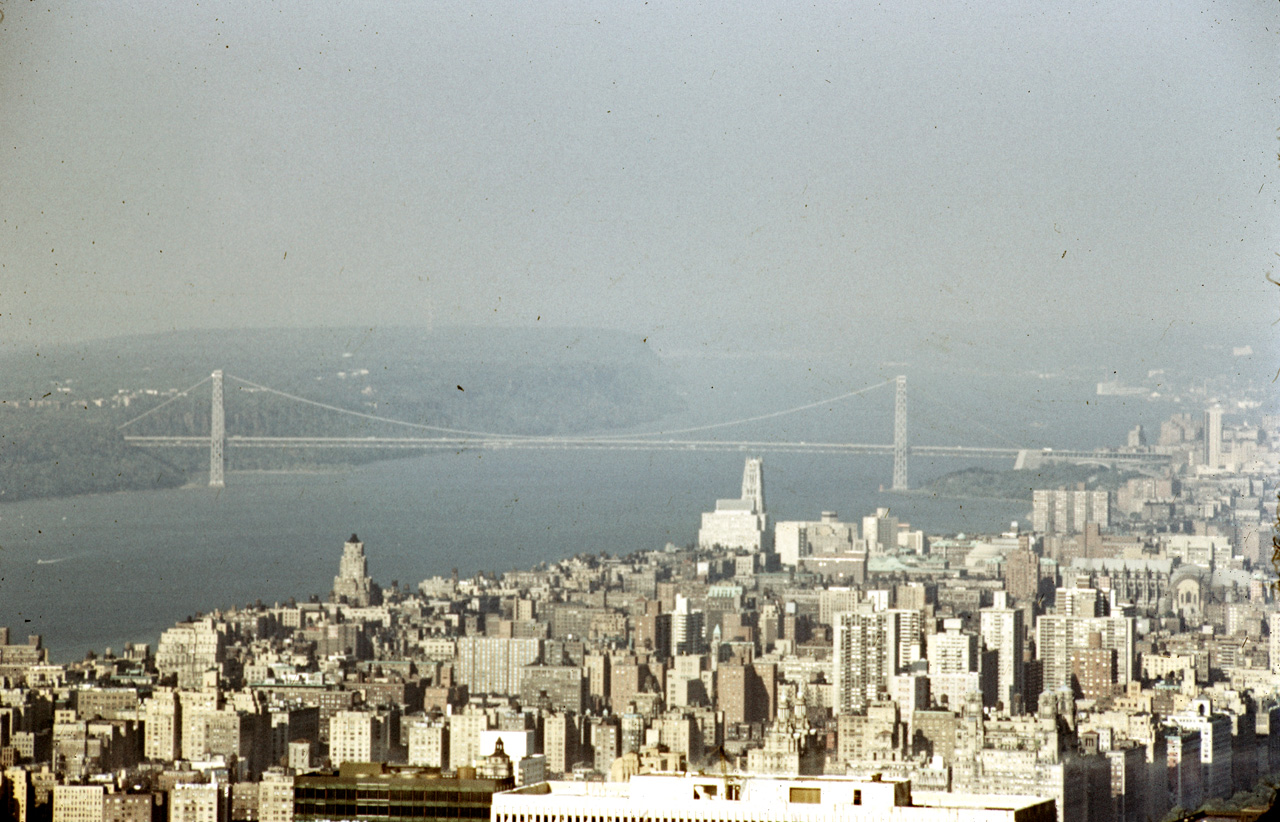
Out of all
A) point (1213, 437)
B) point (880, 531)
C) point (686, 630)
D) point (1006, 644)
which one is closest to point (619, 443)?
point (686, 630)

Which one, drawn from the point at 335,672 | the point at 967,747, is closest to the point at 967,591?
the point at 967,747

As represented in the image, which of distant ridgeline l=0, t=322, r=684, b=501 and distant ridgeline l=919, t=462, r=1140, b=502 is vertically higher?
distant ridgeline l=0, t=322, r=684, b=501

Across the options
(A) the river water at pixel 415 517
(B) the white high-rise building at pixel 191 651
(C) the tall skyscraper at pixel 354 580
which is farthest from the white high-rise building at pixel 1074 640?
(B) the white high-rise building at pixel 191 651

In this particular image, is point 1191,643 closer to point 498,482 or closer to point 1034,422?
point 1034,422

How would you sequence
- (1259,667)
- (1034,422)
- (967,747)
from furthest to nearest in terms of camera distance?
(1034,422) < (1259,667) < (967,747)

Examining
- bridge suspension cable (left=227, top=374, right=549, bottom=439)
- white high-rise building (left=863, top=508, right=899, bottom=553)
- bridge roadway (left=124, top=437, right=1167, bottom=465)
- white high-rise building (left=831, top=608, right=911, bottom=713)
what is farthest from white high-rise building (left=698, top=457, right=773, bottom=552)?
bridge suspension cable (left=227, top=374, right=549, bottom=439)

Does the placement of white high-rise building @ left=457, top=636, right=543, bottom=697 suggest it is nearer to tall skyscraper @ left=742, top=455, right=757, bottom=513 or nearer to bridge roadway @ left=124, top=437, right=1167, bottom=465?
bridge roadway @ left=124, top=437, right=1167, bottom=465

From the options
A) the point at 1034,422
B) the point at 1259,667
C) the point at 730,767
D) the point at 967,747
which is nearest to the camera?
the point at 730,767

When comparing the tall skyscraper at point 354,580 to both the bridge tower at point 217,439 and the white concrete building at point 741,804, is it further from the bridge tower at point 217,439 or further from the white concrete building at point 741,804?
the white concrete building at point 741,804
